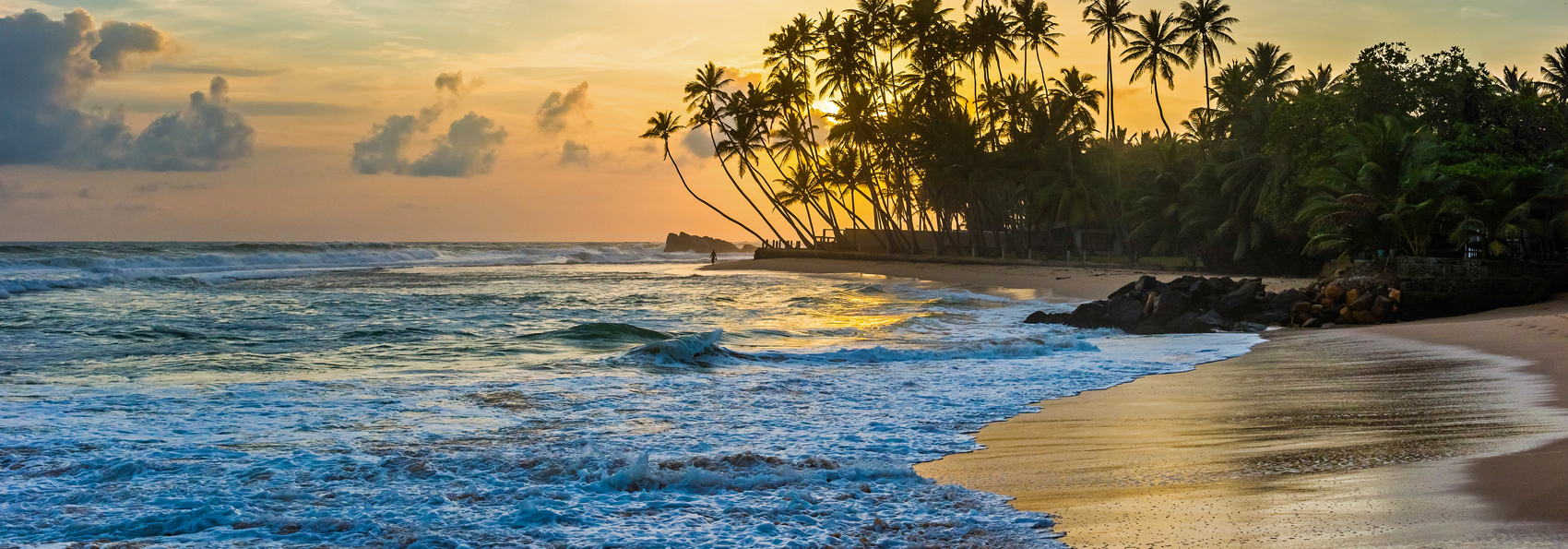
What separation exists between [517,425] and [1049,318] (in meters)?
11.7

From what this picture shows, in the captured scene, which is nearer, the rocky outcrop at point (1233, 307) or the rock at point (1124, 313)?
the rocky outcrop at point (1233, 307)

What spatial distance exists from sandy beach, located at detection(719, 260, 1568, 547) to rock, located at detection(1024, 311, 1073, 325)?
247 inches

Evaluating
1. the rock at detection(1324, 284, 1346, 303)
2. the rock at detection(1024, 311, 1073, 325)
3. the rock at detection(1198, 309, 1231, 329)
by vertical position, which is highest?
the rock at detection(1324, 284, 1346, 303)

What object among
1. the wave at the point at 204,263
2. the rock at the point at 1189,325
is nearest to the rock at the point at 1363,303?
the rock at the point at 1189,325

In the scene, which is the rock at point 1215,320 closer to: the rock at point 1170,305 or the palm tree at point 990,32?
the rock at point 1170,305

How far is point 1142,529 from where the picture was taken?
366 cm

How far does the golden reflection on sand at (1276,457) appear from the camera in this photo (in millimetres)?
3505

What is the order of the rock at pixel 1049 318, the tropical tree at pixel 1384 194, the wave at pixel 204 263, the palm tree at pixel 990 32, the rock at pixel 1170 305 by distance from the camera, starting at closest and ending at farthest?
1. the rock at pixel 1170 305
2. the rock at pixel 1049 318
3. the tropical tree at pixel 1384 194
4. the wave at pixel 204 263
5. the palm tree at pixel 990 32

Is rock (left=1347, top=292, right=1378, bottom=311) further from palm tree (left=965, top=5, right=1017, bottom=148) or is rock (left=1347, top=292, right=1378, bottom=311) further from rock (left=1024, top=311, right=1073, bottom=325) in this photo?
palm tree (left=965, top=5, right=1017, bottom=148)

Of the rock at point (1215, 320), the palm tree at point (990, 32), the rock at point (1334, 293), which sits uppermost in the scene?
the palm tree at point (990, 32)

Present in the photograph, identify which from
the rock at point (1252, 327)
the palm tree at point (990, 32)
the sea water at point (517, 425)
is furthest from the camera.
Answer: the palm tree at point (990, 32)

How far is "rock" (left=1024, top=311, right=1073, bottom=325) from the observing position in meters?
16.0

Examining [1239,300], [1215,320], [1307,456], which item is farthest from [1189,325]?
[1307,456]

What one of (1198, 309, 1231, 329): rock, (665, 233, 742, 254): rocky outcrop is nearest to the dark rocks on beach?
(665, 233, 742, 254): rocky outcrop
